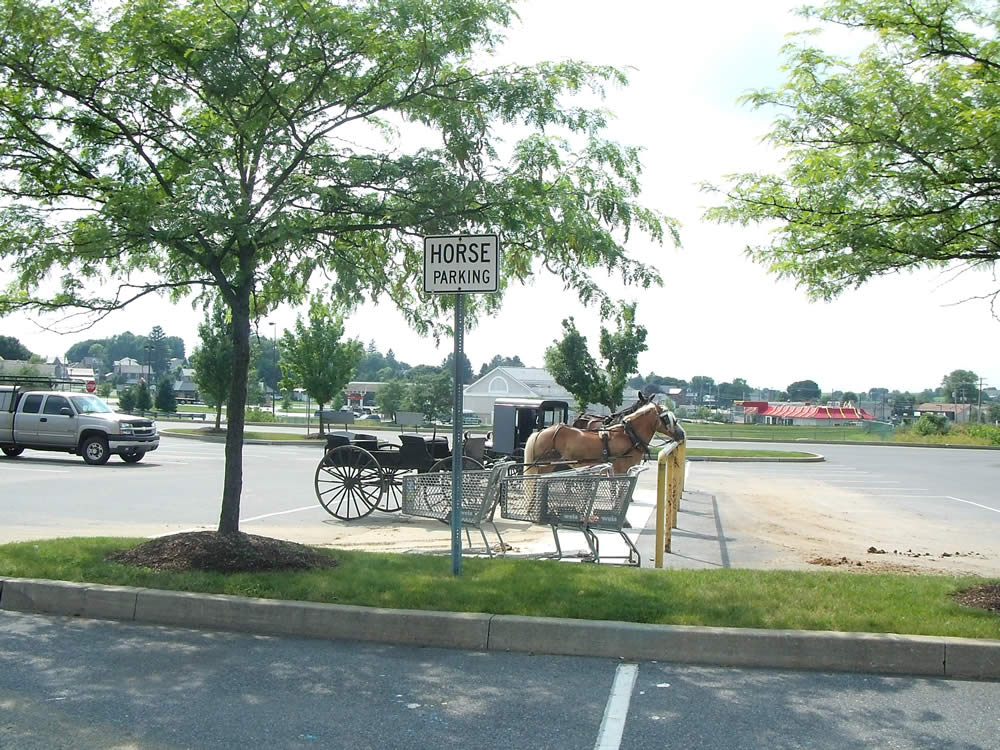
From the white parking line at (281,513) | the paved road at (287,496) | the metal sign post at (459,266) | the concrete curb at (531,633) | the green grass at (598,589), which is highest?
the metal sign post at (459,266)

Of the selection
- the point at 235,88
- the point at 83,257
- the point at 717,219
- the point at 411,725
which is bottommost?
the point at 411,725

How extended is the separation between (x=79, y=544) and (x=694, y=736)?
706cm

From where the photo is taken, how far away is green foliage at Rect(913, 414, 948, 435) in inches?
2146

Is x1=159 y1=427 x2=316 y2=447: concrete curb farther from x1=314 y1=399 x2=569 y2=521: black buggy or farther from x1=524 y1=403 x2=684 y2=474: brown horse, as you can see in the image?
x1=524 y1=403 x2=684 y2=474: brown horse

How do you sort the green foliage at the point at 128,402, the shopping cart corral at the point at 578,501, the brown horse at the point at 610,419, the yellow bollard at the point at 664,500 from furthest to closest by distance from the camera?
the green foliage at the point at 128,402 < the brown horse at the point at 610,419 < the shopping cart corral at the point at 578,501 < the yellow bollard at the point at 664,500

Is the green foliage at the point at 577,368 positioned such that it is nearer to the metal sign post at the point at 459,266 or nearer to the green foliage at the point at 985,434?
the green foliage at the point at 985,434

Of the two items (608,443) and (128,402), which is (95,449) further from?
(128,402)

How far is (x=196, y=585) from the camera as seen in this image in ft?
25.5

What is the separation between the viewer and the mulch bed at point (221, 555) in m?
8.45

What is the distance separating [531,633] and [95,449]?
2063 cm

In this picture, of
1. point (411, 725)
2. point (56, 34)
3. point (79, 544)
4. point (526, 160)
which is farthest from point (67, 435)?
point (411, 725)

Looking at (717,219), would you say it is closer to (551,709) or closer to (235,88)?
(235,88)

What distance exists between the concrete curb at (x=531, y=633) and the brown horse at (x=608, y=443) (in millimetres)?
7159

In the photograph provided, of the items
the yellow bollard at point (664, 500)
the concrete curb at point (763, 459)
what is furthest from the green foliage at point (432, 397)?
the yellow bollard at point (664, 500)
